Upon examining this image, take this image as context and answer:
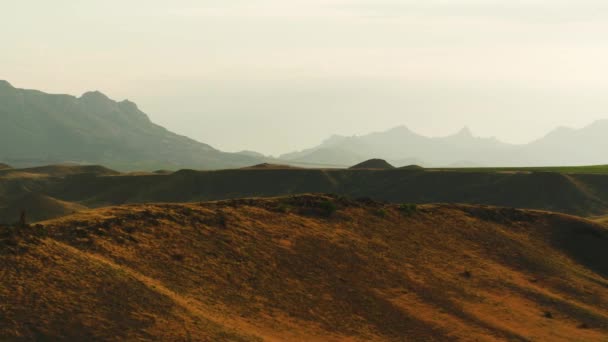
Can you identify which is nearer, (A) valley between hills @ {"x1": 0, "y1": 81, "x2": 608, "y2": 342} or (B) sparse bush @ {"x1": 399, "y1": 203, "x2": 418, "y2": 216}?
(A) valley between hills @ {"x1": 0, "y1": 81, "x2": 608, "y2": 342}

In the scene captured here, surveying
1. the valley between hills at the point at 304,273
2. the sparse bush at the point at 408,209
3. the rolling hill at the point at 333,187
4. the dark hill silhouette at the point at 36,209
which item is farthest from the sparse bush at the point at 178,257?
the rolling hill at the point at 333,187

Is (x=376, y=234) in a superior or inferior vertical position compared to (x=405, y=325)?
superior

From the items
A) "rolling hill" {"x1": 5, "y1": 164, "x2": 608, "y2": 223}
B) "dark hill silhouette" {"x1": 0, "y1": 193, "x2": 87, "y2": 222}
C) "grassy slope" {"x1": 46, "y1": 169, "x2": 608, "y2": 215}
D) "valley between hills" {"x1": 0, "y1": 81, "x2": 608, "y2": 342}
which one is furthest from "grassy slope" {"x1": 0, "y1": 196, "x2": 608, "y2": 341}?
"dark hill silhouette" {"x1": 0, "y1": 193, "x2": 87, "y2": 222}

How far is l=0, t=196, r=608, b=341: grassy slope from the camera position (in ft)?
75.3

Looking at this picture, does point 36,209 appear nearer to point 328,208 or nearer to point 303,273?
point 328,208

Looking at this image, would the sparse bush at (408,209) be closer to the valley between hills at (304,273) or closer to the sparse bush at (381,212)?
the valley between hills at (304,273)

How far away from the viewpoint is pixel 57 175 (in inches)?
6127

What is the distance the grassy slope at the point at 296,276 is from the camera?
903 inches

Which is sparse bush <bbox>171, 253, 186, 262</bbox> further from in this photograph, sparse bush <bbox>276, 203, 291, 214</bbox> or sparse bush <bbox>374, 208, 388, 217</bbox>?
sparse bush <bbox>374, 208, 388, 217</bbox>

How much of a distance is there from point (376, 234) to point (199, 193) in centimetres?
8397

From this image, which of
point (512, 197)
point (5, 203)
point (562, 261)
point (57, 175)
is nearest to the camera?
point (562, 261)

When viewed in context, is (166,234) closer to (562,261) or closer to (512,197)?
(562,261)

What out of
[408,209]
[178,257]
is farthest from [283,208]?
[178,257]

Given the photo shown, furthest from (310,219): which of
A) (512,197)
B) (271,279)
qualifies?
(512,197)
